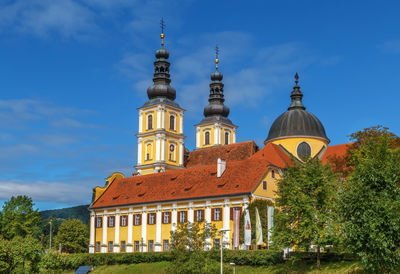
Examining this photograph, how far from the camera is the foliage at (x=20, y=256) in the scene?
47.2 metres

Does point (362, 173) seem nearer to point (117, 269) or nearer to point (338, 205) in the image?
point (338, 205)

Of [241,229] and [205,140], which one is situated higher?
[205,140]

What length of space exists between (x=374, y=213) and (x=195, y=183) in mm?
35743

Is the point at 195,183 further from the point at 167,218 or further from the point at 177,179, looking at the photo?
the point at 167,218

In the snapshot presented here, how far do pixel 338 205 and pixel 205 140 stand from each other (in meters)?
85.7

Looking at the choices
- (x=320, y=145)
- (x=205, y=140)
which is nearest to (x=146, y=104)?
(x=205, y=140)

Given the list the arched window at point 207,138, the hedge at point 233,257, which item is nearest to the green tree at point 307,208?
the hedge at point 233,257

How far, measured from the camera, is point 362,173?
131ft

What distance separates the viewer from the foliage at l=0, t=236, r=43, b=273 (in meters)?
47.2

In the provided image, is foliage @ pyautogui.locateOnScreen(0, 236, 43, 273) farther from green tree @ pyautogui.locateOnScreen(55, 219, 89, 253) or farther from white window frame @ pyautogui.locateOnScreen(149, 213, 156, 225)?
green tree @ pyautogui.locateOnScreen(55, 219, 89, 253)

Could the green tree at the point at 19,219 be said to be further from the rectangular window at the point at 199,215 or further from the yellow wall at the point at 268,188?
the yellow wall at the point at 268,188

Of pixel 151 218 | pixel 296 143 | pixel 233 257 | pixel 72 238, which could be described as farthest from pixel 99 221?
pixel 233 257

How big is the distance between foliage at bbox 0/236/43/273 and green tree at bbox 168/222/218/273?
11.3m

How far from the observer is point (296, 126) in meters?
85.2
